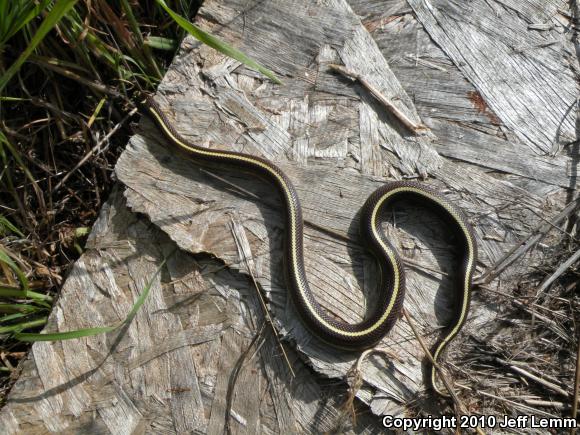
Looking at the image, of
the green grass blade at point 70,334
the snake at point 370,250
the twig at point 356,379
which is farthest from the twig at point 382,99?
the green grass blade at point 70,334

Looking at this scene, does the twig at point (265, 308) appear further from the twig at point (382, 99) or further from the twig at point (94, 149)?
the twig at point (382, 99)

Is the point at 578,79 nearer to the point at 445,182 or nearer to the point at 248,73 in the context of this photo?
the point at 445,182

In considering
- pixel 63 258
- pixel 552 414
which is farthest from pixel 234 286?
pixel 552 414

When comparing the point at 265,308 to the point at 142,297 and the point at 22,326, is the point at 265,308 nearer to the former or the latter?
the point at 142,297

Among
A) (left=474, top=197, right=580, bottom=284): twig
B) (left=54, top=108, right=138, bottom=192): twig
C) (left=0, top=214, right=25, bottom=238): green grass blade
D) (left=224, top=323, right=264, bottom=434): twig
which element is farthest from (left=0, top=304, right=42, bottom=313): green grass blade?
(left=474, top=197, right=580, bottom=284): twig

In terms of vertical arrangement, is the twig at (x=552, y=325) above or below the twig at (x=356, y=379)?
above

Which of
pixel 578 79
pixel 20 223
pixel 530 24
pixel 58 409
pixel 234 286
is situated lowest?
pixel 58 409
